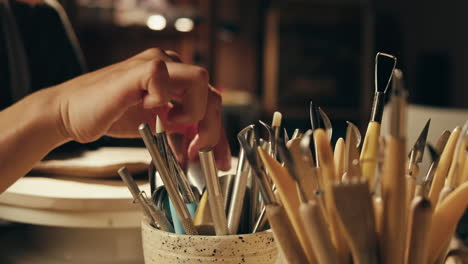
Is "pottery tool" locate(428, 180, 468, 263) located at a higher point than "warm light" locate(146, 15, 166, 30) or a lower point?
higher

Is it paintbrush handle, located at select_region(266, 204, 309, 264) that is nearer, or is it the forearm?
paintbrush handle, located at select_region(266, 204, 309, 264)

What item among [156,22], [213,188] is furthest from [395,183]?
[156,22]

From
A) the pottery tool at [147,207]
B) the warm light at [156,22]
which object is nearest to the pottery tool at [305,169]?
the pottery tool at [147,207]

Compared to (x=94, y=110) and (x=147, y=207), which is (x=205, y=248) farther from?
(x=94, y=110)

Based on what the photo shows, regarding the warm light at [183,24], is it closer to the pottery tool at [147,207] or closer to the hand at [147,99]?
the hand at [147,99]

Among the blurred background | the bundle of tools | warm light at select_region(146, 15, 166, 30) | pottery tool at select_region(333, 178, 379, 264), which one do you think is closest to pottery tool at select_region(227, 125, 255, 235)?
the bundle of tools

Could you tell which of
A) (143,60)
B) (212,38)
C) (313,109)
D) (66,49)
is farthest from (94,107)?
(212,38)

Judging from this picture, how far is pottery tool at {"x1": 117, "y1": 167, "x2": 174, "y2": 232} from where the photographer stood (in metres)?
0.30

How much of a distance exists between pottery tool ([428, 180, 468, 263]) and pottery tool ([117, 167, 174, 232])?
15cm

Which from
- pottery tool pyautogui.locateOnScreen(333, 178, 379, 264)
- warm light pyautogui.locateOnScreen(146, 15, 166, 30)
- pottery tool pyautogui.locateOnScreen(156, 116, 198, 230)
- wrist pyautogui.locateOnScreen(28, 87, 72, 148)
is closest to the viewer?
pottery tool pyautogui.locateOnScreen(333, 178, 379, 264)

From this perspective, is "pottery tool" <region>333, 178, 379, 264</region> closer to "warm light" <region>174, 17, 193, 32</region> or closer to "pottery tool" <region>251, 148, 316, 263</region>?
"pottery tool" <region>251, 148, 316, 263</region>

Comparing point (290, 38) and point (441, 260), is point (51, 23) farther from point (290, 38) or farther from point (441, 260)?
point (290, 38)

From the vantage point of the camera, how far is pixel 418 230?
215 mm

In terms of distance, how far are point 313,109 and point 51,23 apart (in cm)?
82
